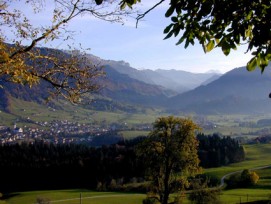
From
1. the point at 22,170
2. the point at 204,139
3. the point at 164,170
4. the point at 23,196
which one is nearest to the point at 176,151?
the point at 164,170

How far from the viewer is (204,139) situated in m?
132

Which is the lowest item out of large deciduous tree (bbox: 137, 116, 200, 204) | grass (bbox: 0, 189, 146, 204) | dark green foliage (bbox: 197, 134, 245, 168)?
grass (bbox: 0, 189, 146, 204)

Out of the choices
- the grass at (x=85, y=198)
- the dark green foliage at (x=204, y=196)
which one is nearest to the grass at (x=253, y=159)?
the grass at (x=85, y=198)

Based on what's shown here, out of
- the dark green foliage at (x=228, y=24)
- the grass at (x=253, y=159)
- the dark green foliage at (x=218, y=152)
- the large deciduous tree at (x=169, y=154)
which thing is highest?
the dark green foliage at (x=228, y=24)

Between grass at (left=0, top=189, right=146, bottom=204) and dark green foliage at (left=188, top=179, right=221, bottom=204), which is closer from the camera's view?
dark green foliage at (left=188, top=179, right=221, bottom=204)

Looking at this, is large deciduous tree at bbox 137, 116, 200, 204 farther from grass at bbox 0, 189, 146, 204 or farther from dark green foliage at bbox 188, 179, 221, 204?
grass at bbox 0, 189, 146, 204

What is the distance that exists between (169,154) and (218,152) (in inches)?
3668

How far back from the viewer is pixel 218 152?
417ft

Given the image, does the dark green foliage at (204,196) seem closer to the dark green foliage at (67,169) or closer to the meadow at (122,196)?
the meadow at (122,196)

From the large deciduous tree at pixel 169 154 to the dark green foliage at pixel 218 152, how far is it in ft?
279

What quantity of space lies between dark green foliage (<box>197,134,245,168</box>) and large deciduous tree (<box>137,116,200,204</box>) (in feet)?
279

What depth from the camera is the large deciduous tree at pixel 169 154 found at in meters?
37.4

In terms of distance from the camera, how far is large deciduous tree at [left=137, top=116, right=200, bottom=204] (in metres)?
37.4

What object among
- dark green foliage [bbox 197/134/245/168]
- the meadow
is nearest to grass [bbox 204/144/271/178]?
dark green foliage [bbox 197/134/245/168]
